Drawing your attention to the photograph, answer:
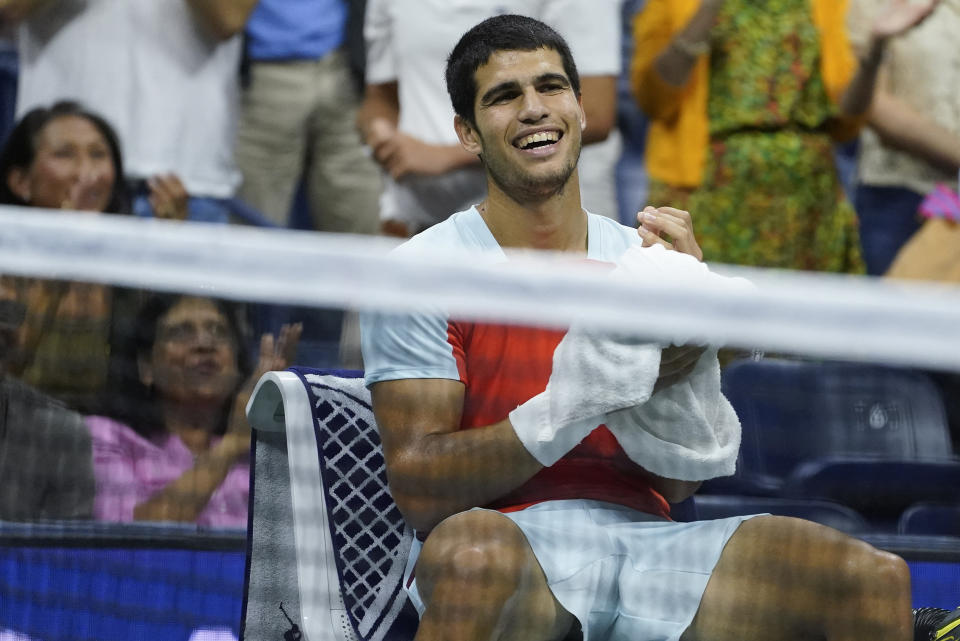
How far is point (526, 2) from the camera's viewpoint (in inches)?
141

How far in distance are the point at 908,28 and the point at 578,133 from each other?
1.68 m

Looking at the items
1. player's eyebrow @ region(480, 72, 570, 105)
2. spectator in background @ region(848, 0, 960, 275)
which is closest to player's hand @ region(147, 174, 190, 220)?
player's eyebrow @ region(480, 72, 570, 105)

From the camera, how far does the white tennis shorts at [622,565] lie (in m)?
2.02

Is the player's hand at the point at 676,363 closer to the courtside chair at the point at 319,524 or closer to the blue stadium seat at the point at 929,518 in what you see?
the courtside chair at the point at 319,524

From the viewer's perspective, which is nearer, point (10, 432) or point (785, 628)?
point (785, 628)

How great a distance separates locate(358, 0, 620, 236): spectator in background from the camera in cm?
359

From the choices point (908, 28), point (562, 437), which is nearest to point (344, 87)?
point (908, 28)

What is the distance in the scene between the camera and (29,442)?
100 inches

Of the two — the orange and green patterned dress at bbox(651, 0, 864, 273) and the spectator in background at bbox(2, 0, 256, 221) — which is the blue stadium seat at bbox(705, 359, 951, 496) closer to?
the orange and green patterned dress at bbox(651, 0, 864, 273)

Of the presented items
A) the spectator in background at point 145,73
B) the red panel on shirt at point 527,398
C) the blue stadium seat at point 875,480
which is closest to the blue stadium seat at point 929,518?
the blue stadium seat at point 875,480

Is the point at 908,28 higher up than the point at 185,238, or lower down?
higher up

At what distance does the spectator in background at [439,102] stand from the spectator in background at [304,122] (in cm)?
28

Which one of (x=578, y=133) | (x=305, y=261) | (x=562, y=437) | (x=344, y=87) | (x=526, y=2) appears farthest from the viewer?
(x=344, y=87)

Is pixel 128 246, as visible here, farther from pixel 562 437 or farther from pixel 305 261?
pixel 562 437
